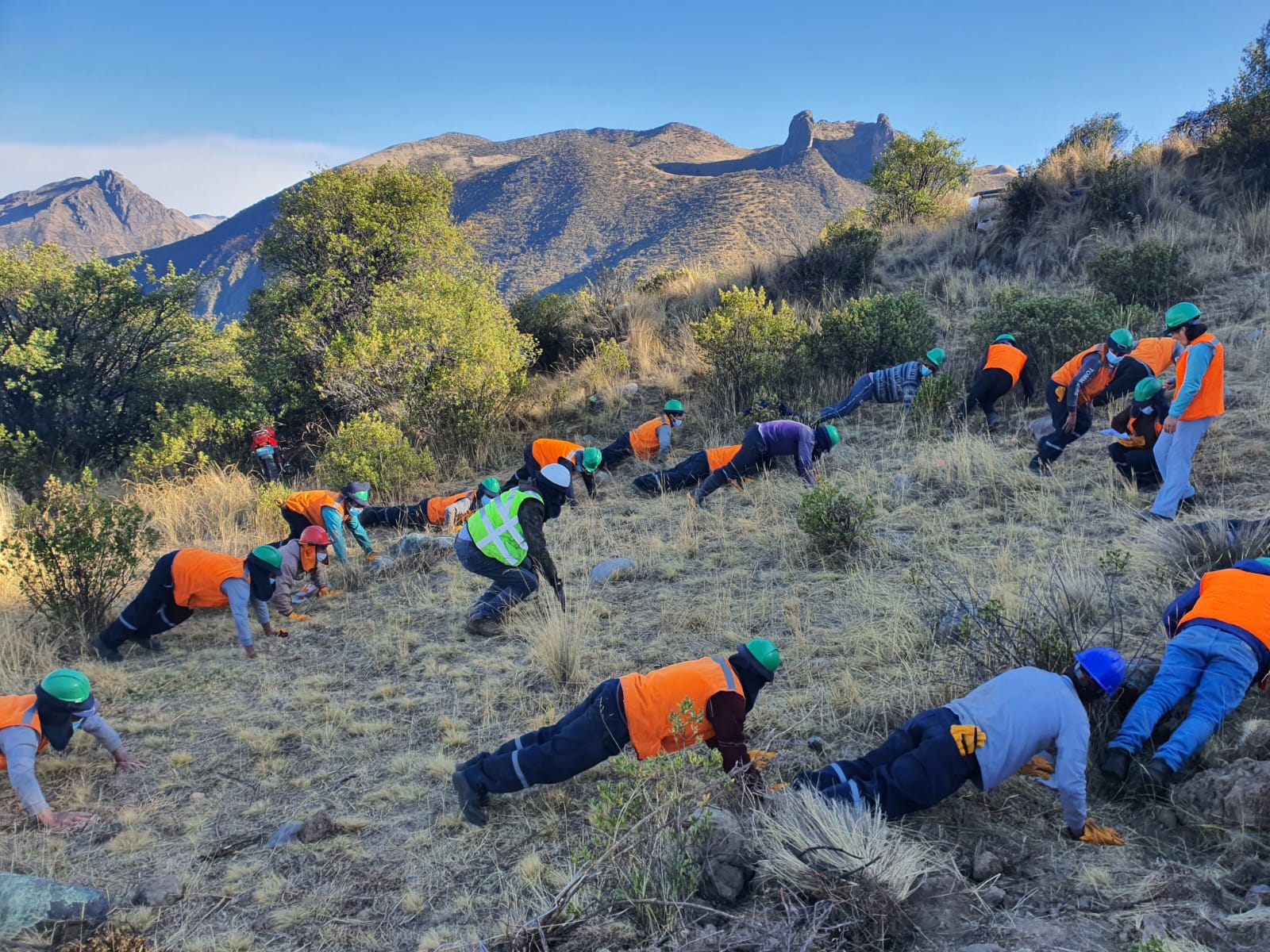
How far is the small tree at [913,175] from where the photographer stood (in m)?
18.5

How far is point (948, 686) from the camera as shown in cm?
398

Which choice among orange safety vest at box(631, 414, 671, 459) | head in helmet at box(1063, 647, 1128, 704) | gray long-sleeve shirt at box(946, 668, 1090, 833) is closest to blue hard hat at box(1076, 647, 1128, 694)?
head in helmet at box(1063, 647, 1128, 704)

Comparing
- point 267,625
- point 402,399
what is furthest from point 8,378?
point 267,625

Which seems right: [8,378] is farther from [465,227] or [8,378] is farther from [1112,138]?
[1112,138]

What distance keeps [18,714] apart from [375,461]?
6215 mm

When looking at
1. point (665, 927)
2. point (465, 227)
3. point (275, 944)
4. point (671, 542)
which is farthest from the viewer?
point (465, 227)

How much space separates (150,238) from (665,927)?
357 ft

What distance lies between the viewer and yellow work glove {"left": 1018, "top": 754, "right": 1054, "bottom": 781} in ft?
11.1

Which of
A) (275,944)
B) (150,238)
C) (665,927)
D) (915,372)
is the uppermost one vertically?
(150,238)

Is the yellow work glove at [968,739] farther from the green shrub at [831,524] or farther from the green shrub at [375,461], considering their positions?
the green shrub at [375,461]

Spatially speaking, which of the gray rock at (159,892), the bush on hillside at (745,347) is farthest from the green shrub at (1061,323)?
the gray rock at (159,892)

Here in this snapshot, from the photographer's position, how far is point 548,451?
8773 mm

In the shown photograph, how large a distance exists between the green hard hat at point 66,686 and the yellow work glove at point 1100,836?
477 cm

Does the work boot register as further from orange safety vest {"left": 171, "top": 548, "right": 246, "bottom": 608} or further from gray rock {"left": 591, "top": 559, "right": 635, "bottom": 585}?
orange safety vest {"left": 171, "top": 548, "right": 246, "bottom": 608}
